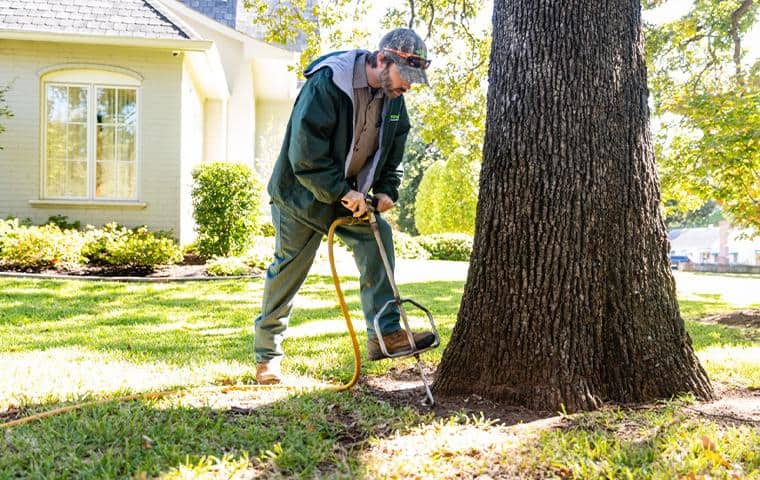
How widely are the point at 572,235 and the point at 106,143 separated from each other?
30.7 feet

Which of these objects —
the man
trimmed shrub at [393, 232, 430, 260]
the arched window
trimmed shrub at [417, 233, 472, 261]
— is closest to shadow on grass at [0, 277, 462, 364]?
the man

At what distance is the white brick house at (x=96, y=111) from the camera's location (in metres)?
10.4

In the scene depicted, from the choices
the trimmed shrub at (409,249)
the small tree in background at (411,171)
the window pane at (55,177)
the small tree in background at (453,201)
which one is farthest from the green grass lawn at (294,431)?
the small tree in background at (411,171)

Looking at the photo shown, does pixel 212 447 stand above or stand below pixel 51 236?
below

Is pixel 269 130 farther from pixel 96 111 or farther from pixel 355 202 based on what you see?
pixel 355 202

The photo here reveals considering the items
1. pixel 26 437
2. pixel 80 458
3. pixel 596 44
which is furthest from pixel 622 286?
pixel 26 437

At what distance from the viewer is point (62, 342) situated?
4.96 meters

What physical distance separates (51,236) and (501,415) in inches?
312

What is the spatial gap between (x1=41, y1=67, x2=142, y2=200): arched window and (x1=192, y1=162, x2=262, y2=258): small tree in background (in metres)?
1.26

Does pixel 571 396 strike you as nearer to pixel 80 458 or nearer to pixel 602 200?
pixel 602 200

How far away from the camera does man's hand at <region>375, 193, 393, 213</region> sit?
3.58m

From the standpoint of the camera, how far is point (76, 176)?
421 inches

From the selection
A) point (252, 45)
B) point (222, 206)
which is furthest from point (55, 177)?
point (252, 45)

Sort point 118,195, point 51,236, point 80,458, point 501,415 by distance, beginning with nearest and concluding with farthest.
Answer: point 80,458 → point 501,415 → point 51,236 → point 118,195
